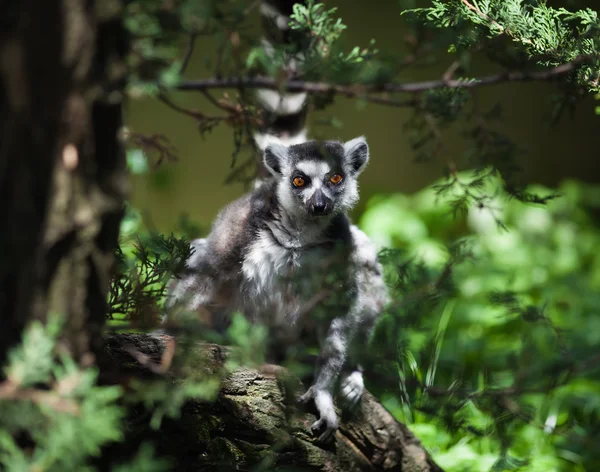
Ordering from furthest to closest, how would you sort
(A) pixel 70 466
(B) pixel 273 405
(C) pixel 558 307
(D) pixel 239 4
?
(C) pixel 558 307
(B) pixel 273 405
(D) pixel 239 4
(A) pixel 70 466

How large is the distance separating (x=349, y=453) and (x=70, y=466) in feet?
5.40

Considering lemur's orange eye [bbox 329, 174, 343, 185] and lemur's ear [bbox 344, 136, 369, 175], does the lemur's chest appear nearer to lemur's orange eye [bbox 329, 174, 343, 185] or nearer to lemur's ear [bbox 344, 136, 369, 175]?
lemur's orange eye [bbox 329, 174, 343, 185]

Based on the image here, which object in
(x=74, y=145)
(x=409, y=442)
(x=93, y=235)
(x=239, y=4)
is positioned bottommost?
(x=409, y=442)

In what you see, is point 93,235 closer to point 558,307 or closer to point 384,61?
point 384,61

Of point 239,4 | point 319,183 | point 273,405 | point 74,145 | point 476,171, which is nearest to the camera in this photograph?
point 74,145

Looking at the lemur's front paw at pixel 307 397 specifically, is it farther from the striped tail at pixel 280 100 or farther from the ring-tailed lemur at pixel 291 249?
the striped tail at pixel 280 100

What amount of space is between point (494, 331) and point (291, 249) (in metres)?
2.94

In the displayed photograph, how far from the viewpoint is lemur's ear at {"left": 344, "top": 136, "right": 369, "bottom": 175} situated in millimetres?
3533

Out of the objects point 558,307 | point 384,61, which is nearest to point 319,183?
point 384,61

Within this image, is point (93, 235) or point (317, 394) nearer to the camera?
point (93, 235)

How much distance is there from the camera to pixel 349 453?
269cm

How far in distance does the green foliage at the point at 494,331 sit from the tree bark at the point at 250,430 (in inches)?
10.9

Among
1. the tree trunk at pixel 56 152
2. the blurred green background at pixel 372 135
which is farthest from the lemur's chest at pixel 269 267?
the blurred green background at pixel 372 135

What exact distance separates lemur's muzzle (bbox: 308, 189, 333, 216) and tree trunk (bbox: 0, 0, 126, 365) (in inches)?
64.9
